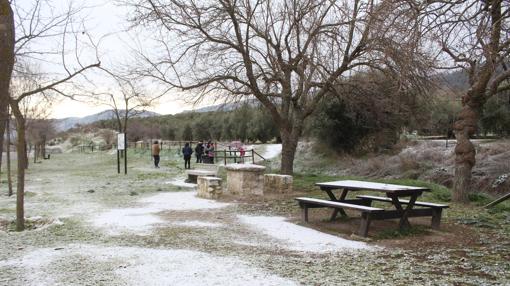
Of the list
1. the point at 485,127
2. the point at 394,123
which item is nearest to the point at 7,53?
the point at 394,123

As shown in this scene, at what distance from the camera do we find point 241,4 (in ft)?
48.0

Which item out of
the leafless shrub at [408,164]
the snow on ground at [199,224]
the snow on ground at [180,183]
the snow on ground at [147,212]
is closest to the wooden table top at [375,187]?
the snow on ground at [199,224]

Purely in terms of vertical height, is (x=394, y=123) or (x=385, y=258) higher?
(x=394, y=123)

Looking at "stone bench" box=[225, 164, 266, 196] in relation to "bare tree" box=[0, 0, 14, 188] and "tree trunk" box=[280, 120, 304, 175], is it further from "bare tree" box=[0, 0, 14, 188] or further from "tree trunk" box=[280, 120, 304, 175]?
"bare tree" box=[0, 0, 14, 188]

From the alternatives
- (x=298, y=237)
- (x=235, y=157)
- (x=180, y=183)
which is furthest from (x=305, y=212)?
(x=235, y=157)

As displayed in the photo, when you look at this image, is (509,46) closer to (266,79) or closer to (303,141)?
(266,79)

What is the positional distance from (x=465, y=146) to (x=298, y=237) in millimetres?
5370

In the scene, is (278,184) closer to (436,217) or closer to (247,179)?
(247,179)

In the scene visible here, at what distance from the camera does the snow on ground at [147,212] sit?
8.52 m

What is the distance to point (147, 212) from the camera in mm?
10406

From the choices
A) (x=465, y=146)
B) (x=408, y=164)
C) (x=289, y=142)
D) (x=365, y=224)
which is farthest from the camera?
(x=408, y=164)

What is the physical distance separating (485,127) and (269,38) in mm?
17850

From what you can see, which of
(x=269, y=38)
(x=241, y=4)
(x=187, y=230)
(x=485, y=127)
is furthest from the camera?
(x=485, y=127)

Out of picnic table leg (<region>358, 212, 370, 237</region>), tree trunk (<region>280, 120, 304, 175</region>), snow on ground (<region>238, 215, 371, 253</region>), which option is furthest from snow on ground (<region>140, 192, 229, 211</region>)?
picnic table leg (<region>358, 212, 370, 237</region>)
